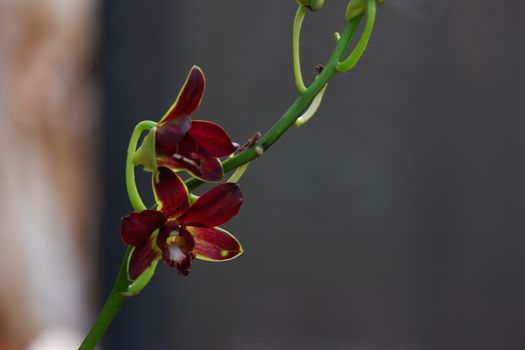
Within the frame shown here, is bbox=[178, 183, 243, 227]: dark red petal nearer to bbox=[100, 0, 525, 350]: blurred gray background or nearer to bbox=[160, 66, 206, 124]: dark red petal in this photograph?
bbox=[160, 66, 206, 124]: dark red petal

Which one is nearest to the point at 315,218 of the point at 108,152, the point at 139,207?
the point at 108,152

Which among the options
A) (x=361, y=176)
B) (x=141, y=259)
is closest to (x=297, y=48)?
(x=141, y=259)

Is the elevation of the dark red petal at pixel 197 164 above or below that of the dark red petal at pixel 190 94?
below

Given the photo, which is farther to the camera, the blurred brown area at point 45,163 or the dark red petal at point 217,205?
the blurred brown area at point 45,163

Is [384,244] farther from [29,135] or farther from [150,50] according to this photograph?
[29,135]

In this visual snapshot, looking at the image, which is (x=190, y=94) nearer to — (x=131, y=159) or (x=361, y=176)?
(x=131, y=159)

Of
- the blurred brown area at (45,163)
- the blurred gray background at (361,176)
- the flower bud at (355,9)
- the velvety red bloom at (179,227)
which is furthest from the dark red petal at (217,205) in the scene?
the blurred brown area at (45,163)

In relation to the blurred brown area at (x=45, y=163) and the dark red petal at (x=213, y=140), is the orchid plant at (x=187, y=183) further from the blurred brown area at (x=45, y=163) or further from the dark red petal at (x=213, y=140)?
the blurred brown area at (x=45, y=163)
